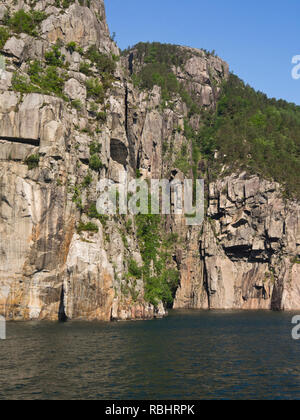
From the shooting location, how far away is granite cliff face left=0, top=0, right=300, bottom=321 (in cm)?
7931

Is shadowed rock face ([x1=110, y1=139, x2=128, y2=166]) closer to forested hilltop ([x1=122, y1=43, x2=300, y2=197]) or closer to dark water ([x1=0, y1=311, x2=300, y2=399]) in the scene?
dark water ([x1=0, y1=311, x2=300, y2=399])

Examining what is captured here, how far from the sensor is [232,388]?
3606cm

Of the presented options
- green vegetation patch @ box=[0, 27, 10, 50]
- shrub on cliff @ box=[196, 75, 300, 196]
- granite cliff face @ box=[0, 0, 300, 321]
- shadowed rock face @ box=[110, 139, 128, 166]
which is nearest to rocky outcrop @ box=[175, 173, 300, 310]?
granite cliff face @ box=[0, 0, 300, 321]

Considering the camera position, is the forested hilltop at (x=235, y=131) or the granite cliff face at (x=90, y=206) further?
the forested hilltop at (x=235, y=131)

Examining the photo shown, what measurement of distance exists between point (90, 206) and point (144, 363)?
47.5 meters

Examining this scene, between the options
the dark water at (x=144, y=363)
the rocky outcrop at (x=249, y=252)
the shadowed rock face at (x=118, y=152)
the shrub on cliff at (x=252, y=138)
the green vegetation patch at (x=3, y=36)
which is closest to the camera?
the dark water at (x=144, y=363)

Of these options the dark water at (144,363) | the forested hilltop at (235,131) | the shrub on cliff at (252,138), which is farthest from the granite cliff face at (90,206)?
the dark water at (144,363)

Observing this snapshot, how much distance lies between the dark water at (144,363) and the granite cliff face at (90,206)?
11499 millimetres

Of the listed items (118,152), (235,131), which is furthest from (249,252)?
(118,152)

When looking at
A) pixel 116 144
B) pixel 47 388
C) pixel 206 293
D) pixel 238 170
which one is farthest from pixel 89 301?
pixel 238 170

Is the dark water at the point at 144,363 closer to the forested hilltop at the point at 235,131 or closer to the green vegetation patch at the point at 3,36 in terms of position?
the green vegetation patch at the point at 3,36

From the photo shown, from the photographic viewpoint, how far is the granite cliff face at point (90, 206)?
79312 mm

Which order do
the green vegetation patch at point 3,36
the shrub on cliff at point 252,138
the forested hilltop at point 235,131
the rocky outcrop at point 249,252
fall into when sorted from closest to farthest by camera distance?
Result: the green vegetation patch at point 3,36 → the rocky outcrop at point 249,252 → the shrub on cliff at point 252,138 → the forested hilltop at point 235,131

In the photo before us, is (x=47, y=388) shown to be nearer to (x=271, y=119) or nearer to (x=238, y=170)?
(x=238, y=170)
